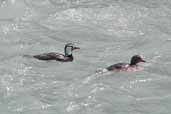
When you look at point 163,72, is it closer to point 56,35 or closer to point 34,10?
point 56,35

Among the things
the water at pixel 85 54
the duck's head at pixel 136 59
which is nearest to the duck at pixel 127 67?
the duck's head at pixel 136 59

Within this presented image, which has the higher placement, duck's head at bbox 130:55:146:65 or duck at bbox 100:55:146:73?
duck's head at bbox 130:55:146:65

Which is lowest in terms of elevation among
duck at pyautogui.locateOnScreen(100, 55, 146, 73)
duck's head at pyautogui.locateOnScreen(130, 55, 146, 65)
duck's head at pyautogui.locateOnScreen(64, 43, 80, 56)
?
duck at pyautogui.locateOnScreen(100, 55, 146, 73)

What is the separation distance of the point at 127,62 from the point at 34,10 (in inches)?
241

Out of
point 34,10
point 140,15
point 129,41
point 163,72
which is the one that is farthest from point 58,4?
point 163,72

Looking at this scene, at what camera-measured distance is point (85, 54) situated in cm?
1958

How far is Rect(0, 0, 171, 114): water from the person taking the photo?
15203 millimetres

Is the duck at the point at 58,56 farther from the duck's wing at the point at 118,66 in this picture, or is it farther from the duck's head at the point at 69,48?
the duck's wing at the point at 118,66

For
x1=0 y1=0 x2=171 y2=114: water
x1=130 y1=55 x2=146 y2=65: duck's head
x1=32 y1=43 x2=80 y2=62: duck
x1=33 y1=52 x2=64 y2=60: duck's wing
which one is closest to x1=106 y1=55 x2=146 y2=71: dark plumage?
x1=130 y1=55 x2=146 y2=65: duck's head

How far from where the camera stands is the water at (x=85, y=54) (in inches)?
599

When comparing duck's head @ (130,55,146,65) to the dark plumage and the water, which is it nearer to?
the dark plumage

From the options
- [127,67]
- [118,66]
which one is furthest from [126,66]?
[118,66]

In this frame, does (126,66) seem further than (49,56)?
No

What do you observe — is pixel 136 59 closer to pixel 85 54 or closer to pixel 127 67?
pixel 127 67
